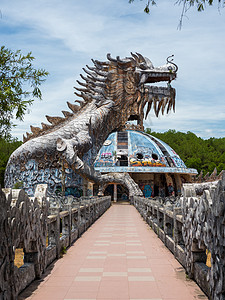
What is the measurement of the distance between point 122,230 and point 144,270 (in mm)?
5489

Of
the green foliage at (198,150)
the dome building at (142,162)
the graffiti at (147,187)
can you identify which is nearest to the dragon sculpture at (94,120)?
the dome building at (142,162)

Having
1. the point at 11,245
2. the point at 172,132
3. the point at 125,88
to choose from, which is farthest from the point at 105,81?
the point at 172,132

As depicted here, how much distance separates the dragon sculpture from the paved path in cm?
956

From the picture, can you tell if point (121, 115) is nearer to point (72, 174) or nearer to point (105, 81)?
point (105, 81)

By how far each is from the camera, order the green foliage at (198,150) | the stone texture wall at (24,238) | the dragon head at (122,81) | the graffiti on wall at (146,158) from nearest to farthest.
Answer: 1. the stone texture wall at (24,238)
2. the dragon head at (122,81)
3. the graffiti on wall at (146,158)
4. the green foliage at (198,150)

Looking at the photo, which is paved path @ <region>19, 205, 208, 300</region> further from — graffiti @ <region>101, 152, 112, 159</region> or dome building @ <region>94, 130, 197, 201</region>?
graffiti @ <region>101, 152, 112, 159</region>

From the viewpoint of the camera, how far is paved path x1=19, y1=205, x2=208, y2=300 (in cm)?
473

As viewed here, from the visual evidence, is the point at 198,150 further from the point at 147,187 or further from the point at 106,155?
the point at 106,155

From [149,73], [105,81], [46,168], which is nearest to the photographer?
[46,168]

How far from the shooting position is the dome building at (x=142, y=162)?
27.6 metres

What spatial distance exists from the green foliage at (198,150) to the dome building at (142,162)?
1382 centimetres

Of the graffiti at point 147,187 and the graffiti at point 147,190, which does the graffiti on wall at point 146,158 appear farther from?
the graffiti at point 147,190

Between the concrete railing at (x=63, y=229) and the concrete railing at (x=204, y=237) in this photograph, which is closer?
the concrete railing at (x=204, y=237)

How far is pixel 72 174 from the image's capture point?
20.2 m
